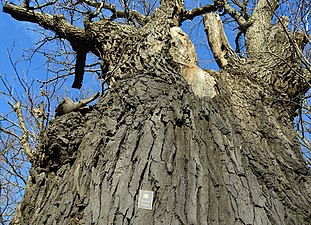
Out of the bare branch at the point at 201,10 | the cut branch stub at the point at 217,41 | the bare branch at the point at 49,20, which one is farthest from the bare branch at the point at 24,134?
the bare branch at the point at 201,10

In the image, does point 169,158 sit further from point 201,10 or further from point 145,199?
point 201,10

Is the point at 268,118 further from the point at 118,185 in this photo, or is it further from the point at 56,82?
the point at 56,82

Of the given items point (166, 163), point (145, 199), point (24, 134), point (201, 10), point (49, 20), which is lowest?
point (145, 199)

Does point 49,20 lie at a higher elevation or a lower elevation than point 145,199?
higher

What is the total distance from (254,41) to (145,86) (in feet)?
9.55

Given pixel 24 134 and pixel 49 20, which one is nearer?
pixel 24 134

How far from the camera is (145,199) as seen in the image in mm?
1624

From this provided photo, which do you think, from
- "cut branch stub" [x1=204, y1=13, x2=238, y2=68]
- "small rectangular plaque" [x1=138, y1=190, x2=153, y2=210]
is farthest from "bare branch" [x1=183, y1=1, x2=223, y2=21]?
"small rectangular plaque" [x1=138, y1=190, x2=153, y2=210]

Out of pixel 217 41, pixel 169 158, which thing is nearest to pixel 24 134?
pixel 169 158

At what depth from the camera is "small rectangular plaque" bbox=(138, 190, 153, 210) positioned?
1.59 metres

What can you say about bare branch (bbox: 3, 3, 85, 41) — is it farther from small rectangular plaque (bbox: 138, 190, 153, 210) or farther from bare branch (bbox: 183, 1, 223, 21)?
small rectangular plaque (bbox: 138, 190, 153, 210)

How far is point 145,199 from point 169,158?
37 centimetres

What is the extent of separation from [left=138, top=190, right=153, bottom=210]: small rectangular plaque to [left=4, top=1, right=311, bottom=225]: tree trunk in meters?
0.02

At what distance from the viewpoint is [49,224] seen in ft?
5.76
